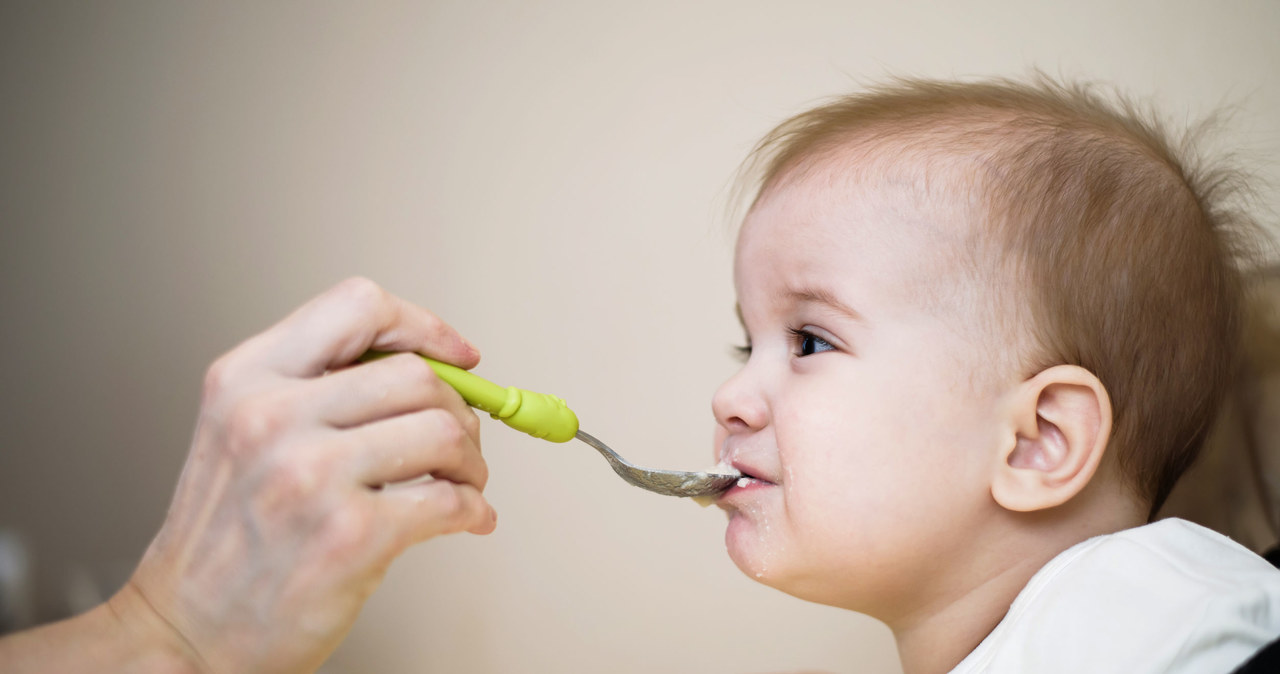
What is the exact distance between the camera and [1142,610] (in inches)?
23.1

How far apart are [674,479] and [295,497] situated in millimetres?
361

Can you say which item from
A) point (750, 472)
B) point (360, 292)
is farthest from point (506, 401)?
point (750, 472)

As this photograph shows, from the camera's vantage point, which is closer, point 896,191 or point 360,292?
point 360,292

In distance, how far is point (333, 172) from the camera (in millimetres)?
1295

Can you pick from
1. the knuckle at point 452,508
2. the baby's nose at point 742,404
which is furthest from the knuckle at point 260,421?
the baby's nose at point 742,404

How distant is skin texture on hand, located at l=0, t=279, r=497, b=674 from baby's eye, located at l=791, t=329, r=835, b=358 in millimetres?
339

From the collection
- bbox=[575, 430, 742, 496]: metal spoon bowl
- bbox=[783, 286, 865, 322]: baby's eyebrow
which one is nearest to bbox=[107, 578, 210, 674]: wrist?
bbox=[575, 430, 742, 496]: metal spoon bowl

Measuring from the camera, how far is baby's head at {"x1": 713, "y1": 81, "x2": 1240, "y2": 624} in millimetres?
700

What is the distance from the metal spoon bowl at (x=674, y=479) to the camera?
2.50 ft

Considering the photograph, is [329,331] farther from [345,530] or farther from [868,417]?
[868,417]

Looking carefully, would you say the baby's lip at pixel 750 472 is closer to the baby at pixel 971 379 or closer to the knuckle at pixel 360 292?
the baby at pixel 971 379

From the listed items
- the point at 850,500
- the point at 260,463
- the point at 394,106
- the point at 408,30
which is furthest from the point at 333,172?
the point at 850,500

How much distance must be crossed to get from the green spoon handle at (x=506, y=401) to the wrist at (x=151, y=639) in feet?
0.78

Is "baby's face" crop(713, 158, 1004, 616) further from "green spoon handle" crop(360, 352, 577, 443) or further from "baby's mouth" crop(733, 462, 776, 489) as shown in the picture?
"green spoon handle" crop(360, 352, 577, 443)
